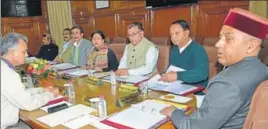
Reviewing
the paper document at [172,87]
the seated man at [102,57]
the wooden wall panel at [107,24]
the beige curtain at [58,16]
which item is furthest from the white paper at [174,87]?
the beige curtain at [58,16]

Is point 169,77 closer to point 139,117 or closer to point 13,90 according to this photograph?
point 139,117

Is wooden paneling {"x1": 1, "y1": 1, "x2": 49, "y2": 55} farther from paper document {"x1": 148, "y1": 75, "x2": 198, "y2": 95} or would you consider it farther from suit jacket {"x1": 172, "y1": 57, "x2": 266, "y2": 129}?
suit jacket {"x1": 172, "y1": 57, "x2": 266, "y2": 129}

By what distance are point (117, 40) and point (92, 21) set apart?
132cm

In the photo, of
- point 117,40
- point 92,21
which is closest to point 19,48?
point 117,40

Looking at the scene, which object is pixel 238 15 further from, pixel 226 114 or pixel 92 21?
pixel 92 21

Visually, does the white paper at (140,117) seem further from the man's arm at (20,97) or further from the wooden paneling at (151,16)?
the wooden paneling at (151,16)

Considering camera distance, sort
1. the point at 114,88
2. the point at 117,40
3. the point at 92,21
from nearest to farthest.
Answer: the point at 114,88 < the point at 117,40 < the point at 92,21

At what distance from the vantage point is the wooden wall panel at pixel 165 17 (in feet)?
14.3

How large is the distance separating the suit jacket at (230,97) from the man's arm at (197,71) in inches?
34.7

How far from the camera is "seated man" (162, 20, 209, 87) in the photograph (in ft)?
6.51

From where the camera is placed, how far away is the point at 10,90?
1.33m

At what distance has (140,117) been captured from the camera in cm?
125

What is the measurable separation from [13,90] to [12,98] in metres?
0.06

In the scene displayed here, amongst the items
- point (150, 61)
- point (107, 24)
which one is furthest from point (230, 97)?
point (107, 24)
